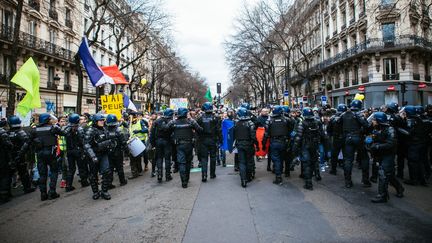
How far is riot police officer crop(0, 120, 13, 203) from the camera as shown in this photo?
21.1ft

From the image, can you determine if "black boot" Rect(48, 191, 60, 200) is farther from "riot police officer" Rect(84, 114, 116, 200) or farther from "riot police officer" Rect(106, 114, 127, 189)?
"riot police officer" Rect(106, 114, 127, 189)

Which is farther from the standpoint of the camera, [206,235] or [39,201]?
[39,201]

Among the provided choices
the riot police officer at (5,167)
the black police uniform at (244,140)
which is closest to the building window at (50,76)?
the riot police officer at (5,167)

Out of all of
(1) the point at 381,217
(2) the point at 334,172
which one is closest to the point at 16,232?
(1) the point at 381,217

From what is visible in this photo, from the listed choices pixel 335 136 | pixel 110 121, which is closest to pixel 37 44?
pixel 110 121

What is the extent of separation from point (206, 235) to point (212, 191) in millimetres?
2380

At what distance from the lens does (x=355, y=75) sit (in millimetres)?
30391

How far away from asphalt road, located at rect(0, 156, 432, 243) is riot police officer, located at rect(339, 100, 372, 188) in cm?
36

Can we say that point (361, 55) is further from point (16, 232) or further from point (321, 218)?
point (16, 232)

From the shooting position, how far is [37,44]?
23.1 m

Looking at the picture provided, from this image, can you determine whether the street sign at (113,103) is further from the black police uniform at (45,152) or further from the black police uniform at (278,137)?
the black police uniform at (278,137)

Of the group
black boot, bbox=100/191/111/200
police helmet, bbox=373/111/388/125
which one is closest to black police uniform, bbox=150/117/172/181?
black boot, bbox=100/191/111/200

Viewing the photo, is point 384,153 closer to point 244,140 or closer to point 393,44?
point 244,140

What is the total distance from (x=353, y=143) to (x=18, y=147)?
8675mm
